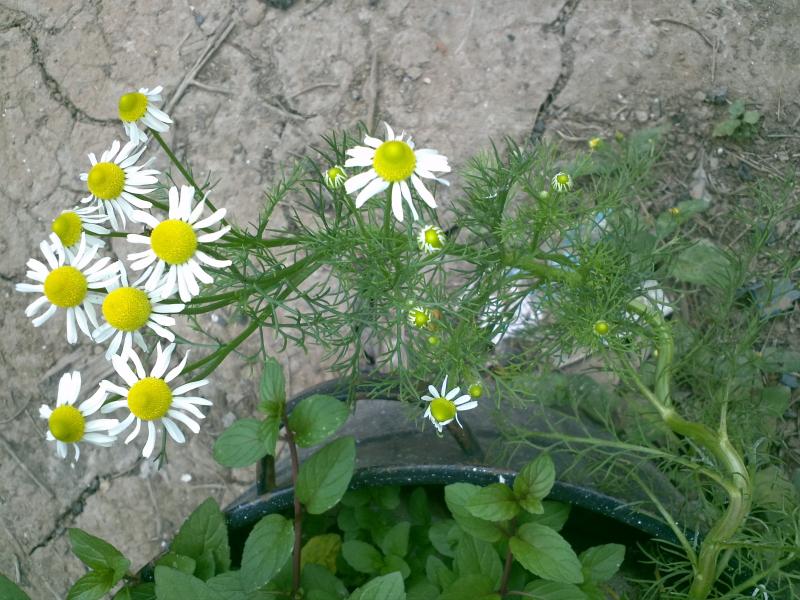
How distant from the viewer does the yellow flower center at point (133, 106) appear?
109 cm

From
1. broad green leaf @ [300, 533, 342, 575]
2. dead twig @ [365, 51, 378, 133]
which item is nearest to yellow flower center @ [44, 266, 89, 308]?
broad green leaf @ [300, 533, 342, 575]

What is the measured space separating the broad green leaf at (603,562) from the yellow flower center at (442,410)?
1.00 ft

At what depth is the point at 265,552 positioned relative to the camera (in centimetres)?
105

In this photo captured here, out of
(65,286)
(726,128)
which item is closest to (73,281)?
(65,286)

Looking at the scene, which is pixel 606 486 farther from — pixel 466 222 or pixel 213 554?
pixel 213 554

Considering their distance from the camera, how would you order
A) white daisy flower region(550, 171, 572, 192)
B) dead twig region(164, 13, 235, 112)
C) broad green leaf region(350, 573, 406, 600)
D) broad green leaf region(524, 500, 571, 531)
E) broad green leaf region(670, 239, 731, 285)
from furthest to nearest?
dead twig region(164, 13, 235, 112)
broad green leaf region(670, 239, 731, 285)
white daisy flower region(550, 171, 572, 192)
broad green leaf region(524, 500, 571, 531)
broad green leaf region(350, 573, 406, 600)

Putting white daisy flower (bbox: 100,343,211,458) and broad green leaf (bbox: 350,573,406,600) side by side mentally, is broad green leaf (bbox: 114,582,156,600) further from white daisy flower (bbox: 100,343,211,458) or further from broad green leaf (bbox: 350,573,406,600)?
broad green leaf (bbox: 350,573,406,600)

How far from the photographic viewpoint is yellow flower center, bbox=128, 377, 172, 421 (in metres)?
1.02

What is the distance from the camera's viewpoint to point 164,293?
95cm

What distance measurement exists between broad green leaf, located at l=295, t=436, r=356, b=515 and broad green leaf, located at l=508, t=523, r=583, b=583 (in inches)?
10.4

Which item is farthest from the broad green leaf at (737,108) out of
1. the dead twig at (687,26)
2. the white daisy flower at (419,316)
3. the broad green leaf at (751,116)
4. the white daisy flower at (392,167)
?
the white daisy flower at (392,167)

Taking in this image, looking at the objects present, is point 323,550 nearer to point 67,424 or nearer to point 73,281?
point 67,424

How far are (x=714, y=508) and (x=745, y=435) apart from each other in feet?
0.66

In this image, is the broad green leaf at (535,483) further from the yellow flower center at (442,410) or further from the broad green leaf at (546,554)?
the yellow flower center at (442,410)
